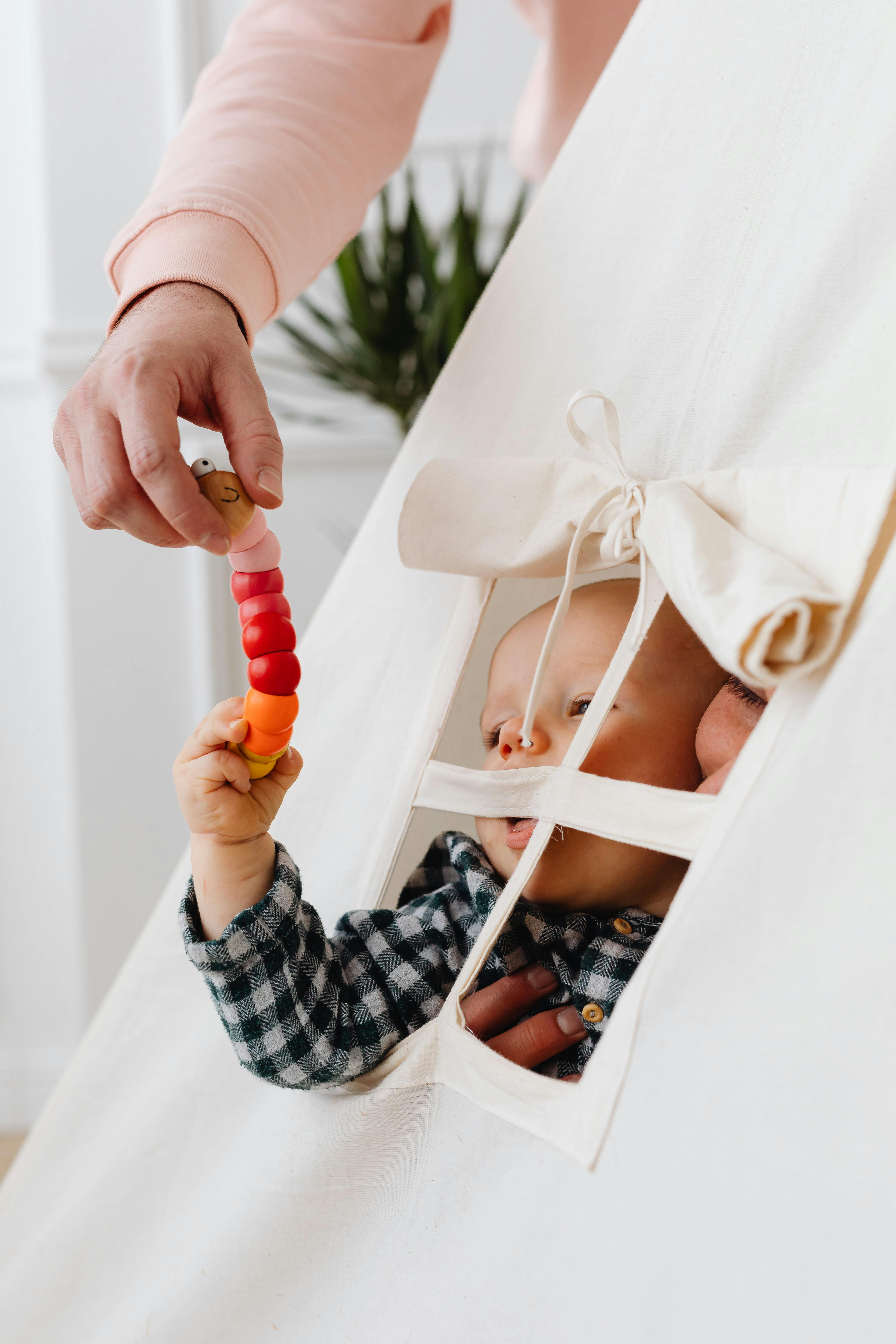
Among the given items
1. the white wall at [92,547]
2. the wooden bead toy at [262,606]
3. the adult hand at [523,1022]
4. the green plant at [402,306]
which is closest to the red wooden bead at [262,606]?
the wooden bead toy at [262,606]

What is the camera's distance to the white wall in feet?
5.04

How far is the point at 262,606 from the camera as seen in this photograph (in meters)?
0.57

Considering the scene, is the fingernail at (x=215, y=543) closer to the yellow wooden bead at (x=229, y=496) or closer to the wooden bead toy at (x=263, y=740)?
the yellow wooden bead at (x=229, y=496)

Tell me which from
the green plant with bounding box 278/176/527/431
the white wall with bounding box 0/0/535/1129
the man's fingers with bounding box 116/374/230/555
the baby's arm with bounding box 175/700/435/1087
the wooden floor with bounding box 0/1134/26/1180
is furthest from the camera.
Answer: the wooden floor with bounding box 0/1134/26/1180

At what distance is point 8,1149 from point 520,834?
5.09 feet

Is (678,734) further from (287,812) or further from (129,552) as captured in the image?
(129,552)

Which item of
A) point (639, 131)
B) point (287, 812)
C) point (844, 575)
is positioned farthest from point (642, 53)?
point (287, 812)

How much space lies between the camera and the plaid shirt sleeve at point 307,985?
22.9 inches

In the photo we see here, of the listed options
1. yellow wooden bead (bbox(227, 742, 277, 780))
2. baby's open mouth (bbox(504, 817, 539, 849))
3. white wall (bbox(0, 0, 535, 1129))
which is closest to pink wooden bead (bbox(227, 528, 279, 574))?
yellow wooden bead (bbox(227, 742, 277, 780))

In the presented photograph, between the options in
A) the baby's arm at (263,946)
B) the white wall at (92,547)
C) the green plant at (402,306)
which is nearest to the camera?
the baby's arm at (263,946)

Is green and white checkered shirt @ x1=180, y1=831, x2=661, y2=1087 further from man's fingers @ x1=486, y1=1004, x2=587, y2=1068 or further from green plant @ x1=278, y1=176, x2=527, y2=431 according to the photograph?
green plant @ x1=278, y1=176, x2=527, y2=431

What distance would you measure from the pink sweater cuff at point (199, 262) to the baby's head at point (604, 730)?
28 centimetres

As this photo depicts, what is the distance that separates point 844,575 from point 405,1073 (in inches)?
13.9

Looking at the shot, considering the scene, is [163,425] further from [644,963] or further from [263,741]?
[644,963]
